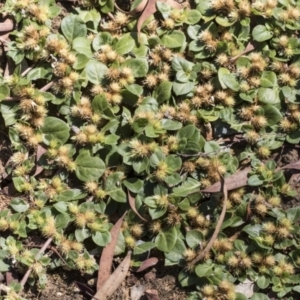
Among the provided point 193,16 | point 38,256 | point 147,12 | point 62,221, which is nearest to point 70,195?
point 62,221

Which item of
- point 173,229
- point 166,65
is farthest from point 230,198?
point 166,65

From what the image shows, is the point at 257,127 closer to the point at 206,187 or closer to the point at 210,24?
the point at 206,187

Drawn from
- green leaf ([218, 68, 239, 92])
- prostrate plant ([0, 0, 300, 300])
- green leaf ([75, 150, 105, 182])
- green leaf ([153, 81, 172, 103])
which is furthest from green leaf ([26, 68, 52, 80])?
green leaf ([218, 68, 239, 92])

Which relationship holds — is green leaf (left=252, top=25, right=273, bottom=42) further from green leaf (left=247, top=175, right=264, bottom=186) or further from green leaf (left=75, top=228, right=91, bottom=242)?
green leaf (left=75, top=228, right=91, bottom=242)

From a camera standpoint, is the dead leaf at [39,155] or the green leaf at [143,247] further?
the dead leaf at [39,155]

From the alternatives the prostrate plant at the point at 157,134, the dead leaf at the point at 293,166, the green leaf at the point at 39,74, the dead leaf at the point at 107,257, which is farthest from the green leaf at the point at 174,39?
the dead leaf at the point at 107,257

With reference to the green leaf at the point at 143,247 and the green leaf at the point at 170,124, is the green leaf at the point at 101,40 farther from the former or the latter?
the green leaf at the point at 143,247
